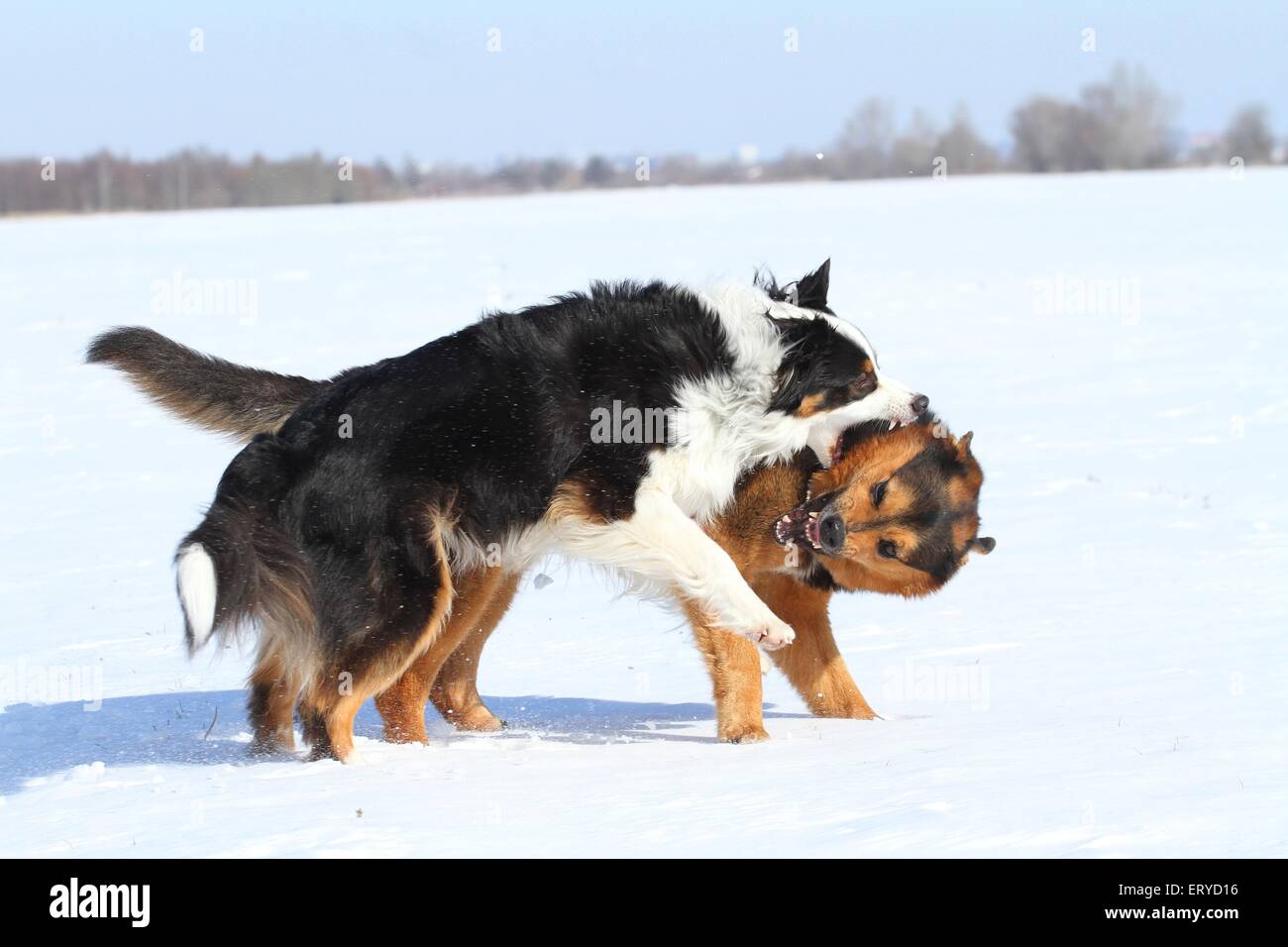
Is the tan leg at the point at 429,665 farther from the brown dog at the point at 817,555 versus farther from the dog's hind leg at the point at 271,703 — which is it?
the dog's hind leg at the point at 271,703

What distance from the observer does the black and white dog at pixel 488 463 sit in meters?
5.43

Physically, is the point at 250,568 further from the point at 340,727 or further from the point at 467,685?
the point at 467,685

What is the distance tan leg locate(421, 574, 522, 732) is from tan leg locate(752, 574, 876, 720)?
119 centimetres

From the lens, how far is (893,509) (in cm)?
616

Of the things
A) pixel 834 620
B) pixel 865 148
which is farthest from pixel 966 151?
pixel 834 620

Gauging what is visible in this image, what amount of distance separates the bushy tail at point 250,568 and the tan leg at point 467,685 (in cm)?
111

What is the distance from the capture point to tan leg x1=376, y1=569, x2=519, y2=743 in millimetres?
6035

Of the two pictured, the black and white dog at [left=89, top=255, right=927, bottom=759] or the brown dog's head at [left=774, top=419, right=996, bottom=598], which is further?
the brown dog's head at [left=774, top=419, right=996, bottom=598]

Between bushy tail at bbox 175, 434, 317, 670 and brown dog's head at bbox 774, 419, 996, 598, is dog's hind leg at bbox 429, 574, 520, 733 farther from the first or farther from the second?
brown dog's head at bbox 774, 419, 996, 598

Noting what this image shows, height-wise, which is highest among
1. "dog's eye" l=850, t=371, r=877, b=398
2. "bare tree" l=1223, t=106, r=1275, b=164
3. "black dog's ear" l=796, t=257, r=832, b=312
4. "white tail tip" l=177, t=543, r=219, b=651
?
"bare tree" l=1223, t=106, r=1275, b=164

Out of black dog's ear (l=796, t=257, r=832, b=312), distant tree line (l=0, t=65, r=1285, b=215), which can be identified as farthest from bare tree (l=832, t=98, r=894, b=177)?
black dog's ear (l=796, t=257, r=832, b=312)

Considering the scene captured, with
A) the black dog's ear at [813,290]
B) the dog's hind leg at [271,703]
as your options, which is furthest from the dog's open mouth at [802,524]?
the dog's hind leg at [271,703]

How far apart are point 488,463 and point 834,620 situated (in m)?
3.62

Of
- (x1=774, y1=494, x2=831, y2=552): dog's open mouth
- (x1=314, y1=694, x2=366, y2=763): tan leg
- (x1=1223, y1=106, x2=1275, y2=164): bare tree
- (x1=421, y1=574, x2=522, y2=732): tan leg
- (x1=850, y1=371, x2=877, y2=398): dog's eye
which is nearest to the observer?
(x1=314, y1=694, x2=366, y2=763): tan leg
